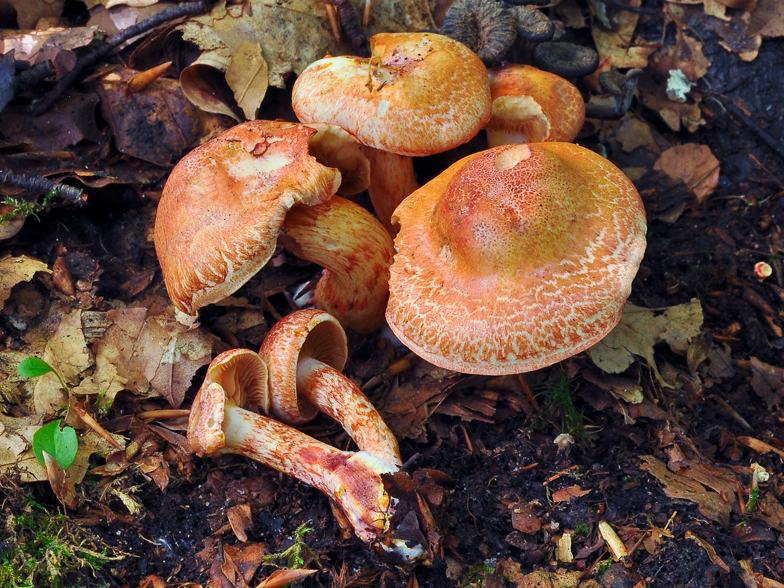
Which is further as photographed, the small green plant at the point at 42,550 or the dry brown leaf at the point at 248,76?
the dry brown leaf at the point at 248,76

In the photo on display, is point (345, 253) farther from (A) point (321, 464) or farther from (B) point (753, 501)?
(B) point (753, 501)

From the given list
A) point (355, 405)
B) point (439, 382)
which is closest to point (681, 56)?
point (439, 382)

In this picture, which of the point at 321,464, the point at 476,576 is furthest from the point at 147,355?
the point at 476,576

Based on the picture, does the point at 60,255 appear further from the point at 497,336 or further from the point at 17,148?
the point at 497,336

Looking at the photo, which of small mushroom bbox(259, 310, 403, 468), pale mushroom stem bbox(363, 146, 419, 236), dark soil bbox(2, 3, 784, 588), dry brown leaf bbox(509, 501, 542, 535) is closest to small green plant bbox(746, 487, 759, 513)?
dark soil bbox(2, 3, 784, 588)

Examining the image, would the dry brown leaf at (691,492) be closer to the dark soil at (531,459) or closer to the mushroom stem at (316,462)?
the dark soil at (531,459)

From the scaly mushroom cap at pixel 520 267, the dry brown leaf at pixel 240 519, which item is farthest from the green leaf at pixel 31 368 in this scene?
the scaly mushroom cap at pixel 520 267
